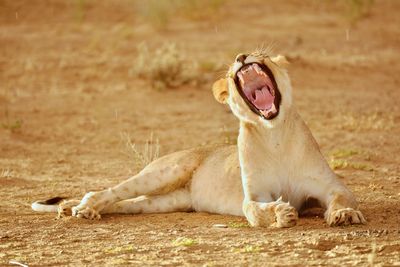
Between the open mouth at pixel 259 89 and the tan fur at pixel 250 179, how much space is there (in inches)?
1.5

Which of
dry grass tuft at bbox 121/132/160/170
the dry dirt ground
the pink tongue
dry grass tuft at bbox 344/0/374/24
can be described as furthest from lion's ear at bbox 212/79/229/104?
dry grass tuft at bbox 344/0/374/24

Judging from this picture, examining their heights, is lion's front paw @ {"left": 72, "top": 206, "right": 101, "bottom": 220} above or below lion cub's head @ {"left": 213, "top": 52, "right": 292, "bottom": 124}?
below

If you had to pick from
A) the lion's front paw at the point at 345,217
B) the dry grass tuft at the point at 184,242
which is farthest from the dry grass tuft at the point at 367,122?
the dry grass tuft at the point at 184,242

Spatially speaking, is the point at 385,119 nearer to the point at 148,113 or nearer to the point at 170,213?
the point at 148,113

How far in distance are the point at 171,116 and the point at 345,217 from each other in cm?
670

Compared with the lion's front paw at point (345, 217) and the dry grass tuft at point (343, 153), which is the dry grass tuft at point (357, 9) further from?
the lion's front paw at point (345, 217)

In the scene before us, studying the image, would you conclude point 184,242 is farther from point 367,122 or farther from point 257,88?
point 367,122

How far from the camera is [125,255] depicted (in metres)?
5.75

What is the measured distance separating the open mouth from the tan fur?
38 mm

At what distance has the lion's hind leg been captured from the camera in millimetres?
7535

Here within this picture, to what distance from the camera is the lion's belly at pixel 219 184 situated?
714 centimetres

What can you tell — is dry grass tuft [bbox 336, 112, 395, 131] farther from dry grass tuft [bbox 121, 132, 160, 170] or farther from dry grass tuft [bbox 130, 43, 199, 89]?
dry grass tuft [bbox 130, 43, 199, 89]

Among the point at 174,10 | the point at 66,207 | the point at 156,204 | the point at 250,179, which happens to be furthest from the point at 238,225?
the point at 174,10

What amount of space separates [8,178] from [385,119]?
496 cm
